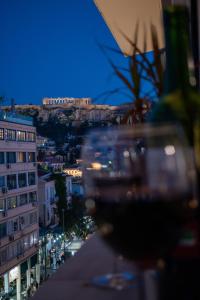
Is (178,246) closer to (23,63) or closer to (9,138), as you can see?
(9,138)

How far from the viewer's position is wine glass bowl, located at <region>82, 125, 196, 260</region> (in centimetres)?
34

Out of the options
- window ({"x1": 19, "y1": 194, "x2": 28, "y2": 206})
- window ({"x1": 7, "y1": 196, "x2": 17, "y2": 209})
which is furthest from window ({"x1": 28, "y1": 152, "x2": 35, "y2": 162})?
window ({"x1": 7, "y1": 196, "x2": 17, "y2": 209})

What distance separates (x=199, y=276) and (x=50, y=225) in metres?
27.2

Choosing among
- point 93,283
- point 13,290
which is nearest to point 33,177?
point 13,290

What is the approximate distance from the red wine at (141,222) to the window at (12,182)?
18.4 metres

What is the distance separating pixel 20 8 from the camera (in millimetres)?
64000

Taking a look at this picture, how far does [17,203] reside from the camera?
19266mm

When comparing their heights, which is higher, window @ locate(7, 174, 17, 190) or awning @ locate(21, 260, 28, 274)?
window @ locate(7, 174, 17, 190)

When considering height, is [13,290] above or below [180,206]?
below

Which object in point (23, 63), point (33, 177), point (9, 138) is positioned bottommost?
point (33, 177)

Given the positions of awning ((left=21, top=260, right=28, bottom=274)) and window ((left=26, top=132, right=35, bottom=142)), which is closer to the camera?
awning ((left=21, top=260, right=28, bottom=274))

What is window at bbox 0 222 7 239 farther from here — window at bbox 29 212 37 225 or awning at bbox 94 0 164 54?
awning at bbox 94 0 164 54

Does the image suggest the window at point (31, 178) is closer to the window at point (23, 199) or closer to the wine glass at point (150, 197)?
the window at point (23, 199)

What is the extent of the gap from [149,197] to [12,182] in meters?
18.9
